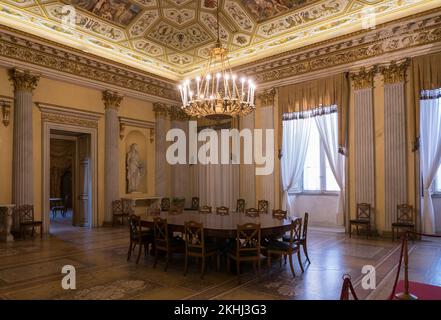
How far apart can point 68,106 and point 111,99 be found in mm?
1269

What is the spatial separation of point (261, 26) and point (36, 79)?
5.79 meters

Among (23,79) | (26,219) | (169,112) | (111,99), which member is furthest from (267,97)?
(26,219)

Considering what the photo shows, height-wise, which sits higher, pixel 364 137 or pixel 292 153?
pixel 364 137

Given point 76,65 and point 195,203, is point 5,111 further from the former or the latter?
point 195,203

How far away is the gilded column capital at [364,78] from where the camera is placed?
7.93 m

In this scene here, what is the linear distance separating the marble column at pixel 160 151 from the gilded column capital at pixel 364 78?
614 cm

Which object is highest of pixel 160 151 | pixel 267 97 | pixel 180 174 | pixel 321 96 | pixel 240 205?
pixel 267 97

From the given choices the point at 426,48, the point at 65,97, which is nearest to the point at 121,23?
the point at 65,97

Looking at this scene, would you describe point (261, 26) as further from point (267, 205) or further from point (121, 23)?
point (267, 205)

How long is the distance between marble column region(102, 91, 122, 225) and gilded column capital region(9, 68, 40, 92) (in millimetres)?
2005

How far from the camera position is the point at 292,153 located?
9.20 meters

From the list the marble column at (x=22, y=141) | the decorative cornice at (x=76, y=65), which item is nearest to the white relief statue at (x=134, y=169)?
the decorative cornice at (x=76, y=65)

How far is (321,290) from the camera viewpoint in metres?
4.01

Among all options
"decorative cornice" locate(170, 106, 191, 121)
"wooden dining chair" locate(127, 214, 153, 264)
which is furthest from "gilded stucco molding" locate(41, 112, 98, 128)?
"wooden dining chair" locate(127, 214, 153, 264)
